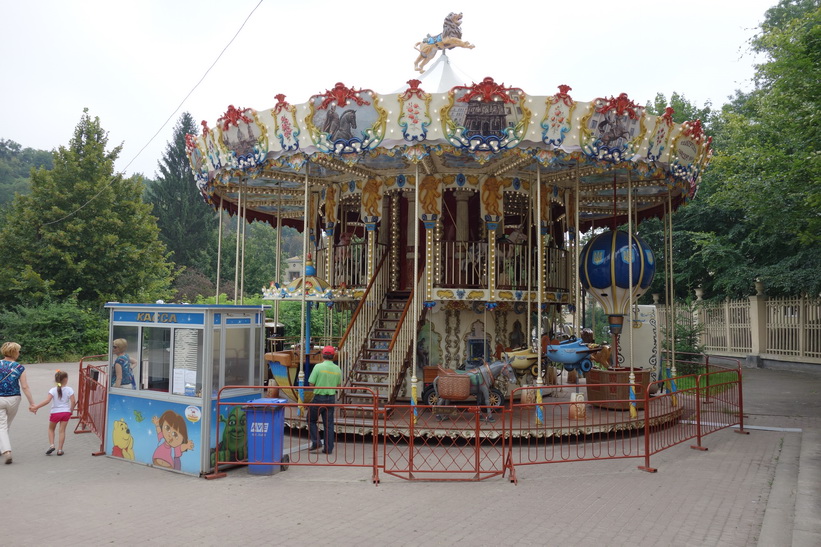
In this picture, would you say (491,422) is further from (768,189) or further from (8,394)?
(768,189)

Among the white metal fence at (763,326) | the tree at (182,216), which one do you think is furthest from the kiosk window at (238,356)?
the tree at (182,216)

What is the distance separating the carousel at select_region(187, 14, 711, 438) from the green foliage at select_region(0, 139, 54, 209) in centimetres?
6291

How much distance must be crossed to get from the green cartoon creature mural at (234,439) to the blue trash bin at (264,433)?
0.58 feet

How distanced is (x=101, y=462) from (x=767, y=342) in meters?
26.3

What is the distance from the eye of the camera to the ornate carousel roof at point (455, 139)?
376 inches

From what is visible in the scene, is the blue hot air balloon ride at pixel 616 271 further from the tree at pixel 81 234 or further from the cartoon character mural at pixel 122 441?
the tree at pixel 81 234

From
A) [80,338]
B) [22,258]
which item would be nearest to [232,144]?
[80,338]

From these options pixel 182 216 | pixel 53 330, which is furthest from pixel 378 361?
pixel 182 216

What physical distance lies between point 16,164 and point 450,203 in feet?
274

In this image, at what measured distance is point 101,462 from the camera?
8.41 metres

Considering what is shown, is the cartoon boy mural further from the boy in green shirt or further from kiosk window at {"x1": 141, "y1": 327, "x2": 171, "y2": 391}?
the boy in green shirt

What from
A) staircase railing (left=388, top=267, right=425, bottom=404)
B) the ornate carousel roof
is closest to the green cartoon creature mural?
staircase railing (left=388, top=267, right=425, bottom=404)

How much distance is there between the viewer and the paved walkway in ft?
18.4

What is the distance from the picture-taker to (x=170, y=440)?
7.92 meters
